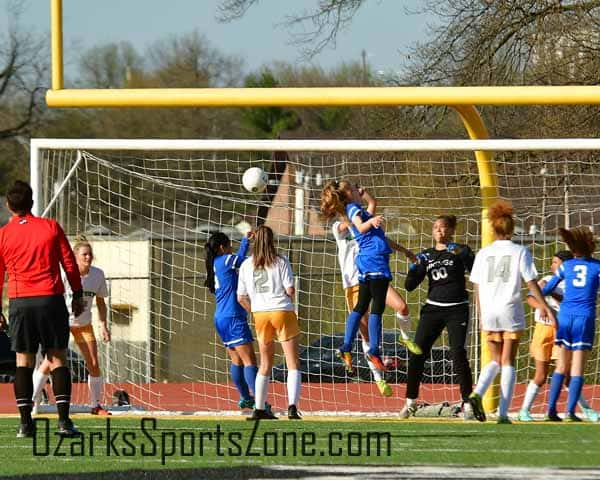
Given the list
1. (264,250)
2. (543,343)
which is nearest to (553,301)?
(543,343)

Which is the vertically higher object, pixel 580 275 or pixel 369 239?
pixel 369 239

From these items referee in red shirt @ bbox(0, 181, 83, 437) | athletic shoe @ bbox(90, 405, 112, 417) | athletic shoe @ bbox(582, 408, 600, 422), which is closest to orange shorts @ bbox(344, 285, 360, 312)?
athletic shoe @ bbox(582, 408, 600, 422)

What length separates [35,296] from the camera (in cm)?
908

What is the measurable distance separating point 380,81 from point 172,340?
6.07m

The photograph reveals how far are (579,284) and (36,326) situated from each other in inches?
191

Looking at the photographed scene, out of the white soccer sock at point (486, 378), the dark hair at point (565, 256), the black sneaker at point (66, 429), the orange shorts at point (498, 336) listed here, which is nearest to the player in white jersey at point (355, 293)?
the orange shorts at point (498, 336)

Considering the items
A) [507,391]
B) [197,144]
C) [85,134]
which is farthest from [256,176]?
[85,134]

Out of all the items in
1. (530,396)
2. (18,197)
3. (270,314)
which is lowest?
(530,396)

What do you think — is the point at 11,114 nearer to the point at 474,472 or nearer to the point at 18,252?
the point at 18,252

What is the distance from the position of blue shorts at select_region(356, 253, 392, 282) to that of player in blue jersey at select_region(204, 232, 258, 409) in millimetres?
1266

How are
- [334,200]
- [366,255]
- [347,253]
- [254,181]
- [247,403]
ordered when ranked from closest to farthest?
[334,200] → [366,255] → [347,253] → [254,181] → [247,403]

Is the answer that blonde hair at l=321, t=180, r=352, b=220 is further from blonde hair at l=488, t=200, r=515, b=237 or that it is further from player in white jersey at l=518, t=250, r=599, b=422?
player in white jersey at l=518, t=250, r=599, b=422

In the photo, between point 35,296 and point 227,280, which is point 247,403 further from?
point 35,296

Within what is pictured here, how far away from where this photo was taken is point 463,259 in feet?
36.6
